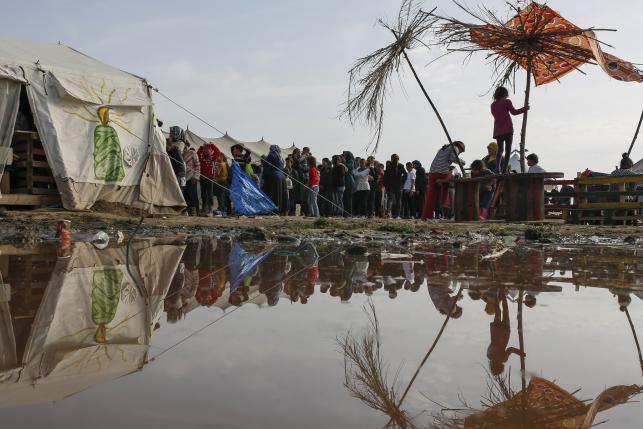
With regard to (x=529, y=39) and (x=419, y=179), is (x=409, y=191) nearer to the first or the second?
(x=419, y=179)

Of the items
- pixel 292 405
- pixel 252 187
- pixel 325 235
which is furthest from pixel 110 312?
pixel 252 187

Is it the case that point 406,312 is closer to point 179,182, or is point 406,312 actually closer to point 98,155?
point 98,155

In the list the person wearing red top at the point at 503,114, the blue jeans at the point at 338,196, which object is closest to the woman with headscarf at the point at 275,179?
the blue jeans at the point at 338,196

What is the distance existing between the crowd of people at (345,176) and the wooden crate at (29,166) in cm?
217

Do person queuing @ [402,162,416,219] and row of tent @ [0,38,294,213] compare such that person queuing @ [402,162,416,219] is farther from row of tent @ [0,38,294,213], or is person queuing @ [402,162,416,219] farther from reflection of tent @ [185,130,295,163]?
reflection of tent @ [185,130,295,163]

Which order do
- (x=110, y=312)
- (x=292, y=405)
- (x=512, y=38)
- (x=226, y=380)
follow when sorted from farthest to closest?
(x=512, y=38) < (x=110, y=312) < (x=226, y=380) < (x=292, y=405)

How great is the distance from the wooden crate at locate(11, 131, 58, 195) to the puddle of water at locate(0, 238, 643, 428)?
6561 mm

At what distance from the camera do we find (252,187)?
11375 mm

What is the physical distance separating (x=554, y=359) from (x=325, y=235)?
5.17 m

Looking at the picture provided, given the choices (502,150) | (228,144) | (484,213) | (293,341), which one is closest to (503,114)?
(502,150)

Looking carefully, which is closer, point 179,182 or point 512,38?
point 512,38

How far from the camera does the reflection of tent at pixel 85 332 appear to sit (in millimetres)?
1459

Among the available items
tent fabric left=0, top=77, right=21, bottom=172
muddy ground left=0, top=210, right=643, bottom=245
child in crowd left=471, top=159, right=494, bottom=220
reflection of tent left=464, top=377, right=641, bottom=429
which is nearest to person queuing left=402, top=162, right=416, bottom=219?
child in crowd left=471, top=159, right=494, bottom=220

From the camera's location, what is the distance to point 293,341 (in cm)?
190
